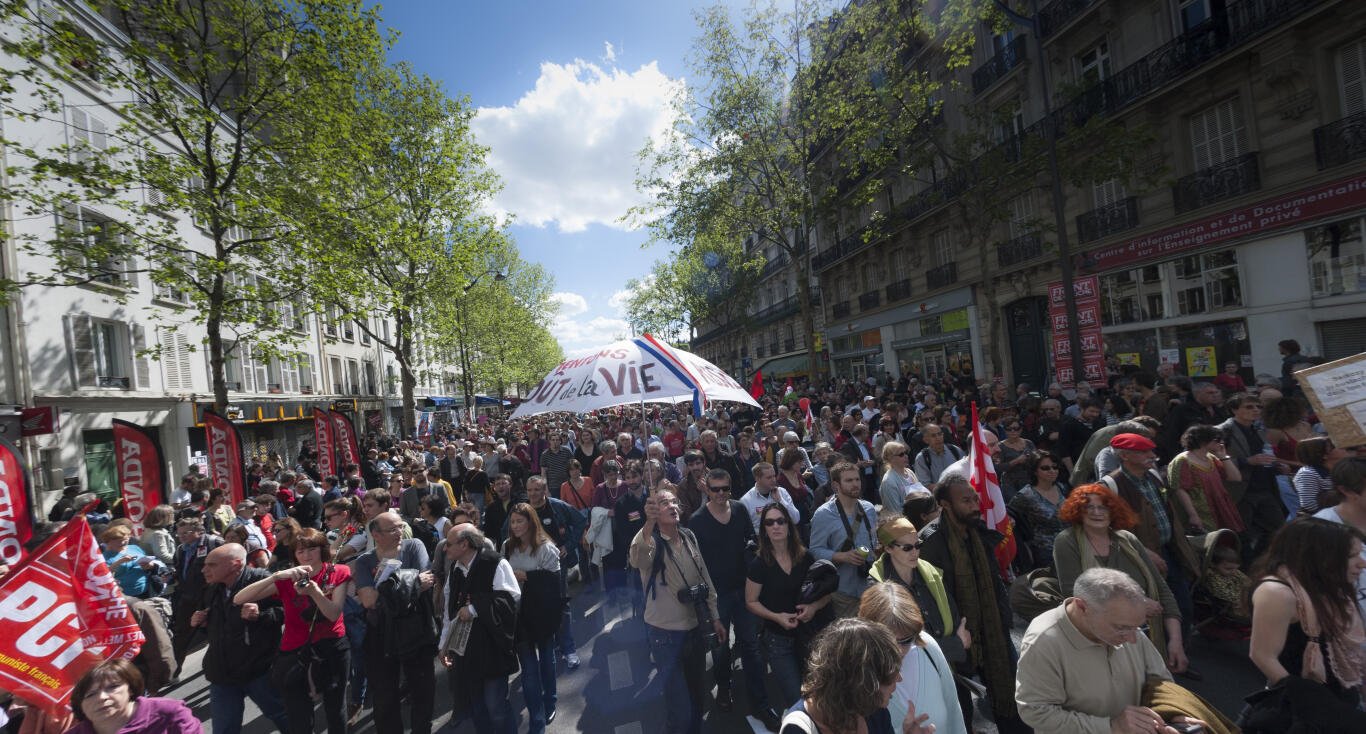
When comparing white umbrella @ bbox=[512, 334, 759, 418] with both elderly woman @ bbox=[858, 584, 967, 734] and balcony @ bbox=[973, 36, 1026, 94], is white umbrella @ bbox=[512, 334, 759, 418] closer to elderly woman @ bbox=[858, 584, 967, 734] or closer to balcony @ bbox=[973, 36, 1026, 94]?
elderly woman @ bbox=[858, 584, 967, 734]

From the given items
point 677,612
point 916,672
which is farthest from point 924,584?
point 677,612

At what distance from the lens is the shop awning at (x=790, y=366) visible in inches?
1497

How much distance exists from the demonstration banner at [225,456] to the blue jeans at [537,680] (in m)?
7.89

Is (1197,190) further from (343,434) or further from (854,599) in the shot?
(343,434)

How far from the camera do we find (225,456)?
9.98 metres

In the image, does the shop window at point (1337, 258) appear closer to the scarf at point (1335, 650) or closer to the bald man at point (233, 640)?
the scarf at point (1335, 650)

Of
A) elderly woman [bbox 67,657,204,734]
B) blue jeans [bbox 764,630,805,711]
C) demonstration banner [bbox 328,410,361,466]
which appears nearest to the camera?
elderly woman [bbox 67,657,204,734]

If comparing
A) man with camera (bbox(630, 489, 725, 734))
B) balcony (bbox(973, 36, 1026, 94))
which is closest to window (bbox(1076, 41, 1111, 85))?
balcony (bbox(973, 36, 1026, 94))

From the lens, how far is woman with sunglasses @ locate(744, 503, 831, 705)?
390 centimetres

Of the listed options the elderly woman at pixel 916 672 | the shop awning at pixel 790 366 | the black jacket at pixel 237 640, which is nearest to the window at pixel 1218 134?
the elderly woman at pixel 916 672

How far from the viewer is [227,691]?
4.01 m

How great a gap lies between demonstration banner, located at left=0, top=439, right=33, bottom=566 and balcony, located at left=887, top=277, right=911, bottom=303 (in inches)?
1055

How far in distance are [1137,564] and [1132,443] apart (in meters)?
1.23

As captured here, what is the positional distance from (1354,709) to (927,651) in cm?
153
